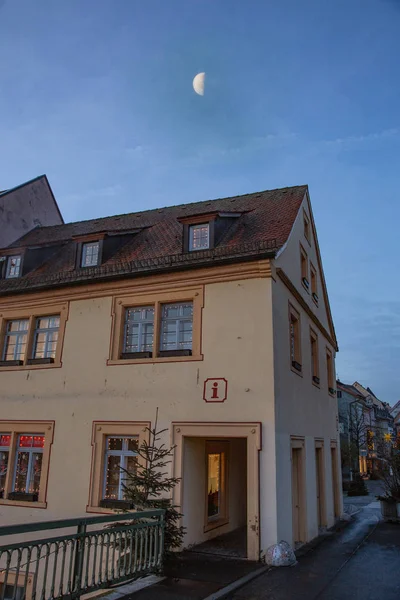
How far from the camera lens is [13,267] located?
16.1 meters

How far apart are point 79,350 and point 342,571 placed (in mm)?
8303

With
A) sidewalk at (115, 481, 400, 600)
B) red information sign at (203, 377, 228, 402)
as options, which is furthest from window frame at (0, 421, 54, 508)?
red information sign at (203, 377, 228, 402)

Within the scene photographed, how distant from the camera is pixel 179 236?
1492 cm

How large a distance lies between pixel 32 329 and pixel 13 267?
268 centimetres

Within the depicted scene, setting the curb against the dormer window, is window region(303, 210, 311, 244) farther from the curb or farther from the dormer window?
the curb

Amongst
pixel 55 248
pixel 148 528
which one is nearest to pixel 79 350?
pixel 55 248

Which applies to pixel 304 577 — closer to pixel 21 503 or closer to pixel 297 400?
pixel 297 400

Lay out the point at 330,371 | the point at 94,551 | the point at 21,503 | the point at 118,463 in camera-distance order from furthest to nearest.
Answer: the point at 330,371, the point at 21,503, the point at 118,463, the point at 94,551

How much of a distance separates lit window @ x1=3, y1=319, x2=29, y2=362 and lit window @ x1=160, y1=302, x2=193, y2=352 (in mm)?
4745

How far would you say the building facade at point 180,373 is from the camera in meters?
→ 11.3

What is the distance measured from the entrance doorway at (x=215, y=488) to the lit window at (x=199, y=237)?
4.89 metres

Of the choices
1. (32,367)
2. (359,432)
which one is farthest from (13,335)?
(359,432)

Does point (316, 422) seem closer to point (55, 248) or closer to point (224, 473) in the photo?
point (224, 473)

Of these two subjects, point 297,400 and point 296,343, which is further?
point 296,343
